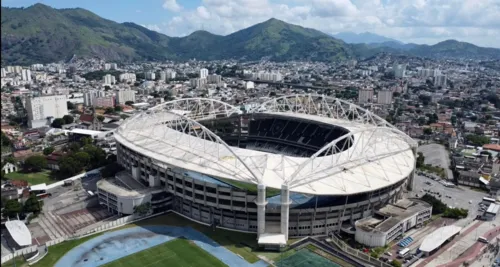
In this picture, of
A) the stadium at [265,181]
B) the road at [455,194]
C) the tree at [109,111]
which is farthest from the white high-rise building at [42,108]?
A: the road at [455,194]

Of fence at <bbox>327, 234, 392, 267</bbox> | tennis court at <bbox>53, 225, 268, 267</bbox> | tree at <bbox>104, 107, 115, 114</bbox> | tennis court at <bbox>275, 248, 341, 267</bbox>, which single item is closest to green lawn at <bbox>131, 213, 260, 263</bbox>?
tennis court at <bbox>53, 225, 268, 267</bbox>

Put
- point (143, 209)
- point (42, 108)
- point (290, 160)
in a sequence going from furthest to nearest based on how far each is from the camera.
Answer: point (42, 108), point (290, 160), point (143, 209)

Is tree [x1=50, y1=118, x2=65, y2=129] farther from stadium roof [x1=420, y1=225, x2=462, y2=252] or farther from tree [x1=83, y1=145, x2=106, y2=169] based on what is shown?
stadium roof [x1=420, y1=225, x2=462, y2=252]

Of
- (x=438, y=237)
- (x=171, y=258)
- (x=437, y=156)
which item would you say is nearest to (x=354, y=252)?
(x=438, y=237)

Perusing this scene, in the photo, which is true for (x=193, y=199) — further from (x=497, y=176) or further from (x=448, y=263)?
(x=497, y=176)

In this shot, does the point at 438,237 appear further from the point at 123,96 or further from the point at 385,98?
the point at 123,96

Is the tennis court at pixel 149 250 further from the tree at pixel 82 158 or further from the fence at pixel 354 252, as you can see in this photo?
the tree at pixel 82 158

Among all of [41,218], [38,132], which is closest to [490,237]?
[41,218]
